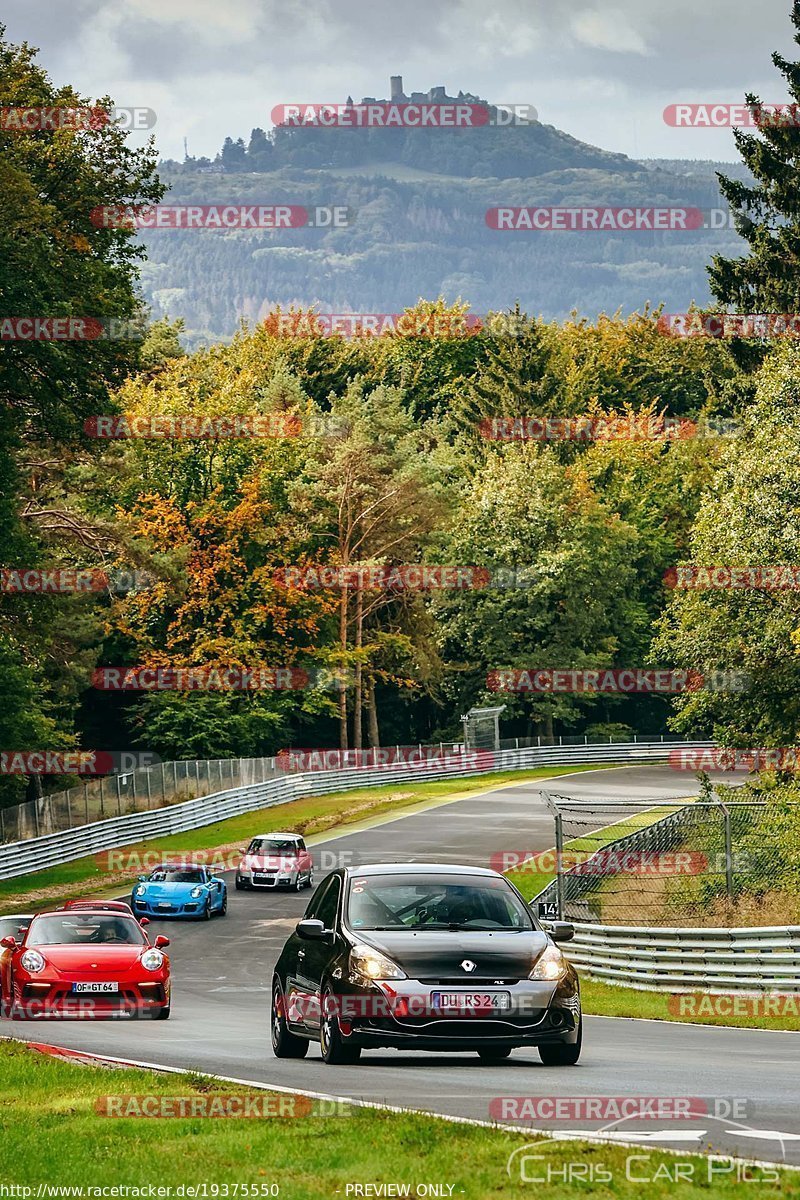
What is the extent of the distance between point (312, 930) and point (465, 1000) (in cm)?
163

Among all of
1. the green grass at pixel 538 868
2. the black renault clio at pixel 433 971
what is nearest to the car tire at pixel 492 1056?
the black renault clio at pixel 433 971

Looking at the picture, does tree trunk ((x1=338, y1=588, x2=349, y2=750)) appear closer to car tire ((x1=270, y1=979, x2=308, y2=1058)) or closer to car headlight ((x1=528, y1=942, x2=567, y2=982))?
car tire ((x1=270, y1=979, x2=308, y2=1058))

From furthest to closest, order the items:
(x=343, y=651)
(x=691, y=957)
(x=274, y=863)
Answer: (x=343, y=651) < (x=274, y=863) < (x=691, y=957)

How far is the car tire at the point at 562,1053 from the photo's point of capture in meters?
13.4

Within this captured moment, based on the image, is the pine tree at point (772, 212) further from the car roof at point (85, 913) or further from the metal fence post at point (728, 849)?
the car roof at point (85, 913)

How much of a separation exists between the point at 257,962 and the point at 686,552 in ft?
238

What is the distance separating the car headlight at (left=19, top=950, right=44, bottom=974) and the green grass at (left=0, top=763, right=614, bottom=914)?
23820 mm

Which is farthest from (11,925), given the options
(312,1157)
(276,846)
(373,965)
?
(276,846)

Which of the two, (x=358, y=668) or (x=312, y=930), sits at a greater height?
(x=312, y=930)

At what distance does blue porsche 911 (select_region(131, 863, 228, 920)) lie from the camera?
135ft

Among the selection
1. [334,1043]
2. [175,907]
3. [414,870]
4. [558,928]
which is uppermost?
[414,870]

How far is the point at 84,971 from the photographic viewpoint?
19.2 metres

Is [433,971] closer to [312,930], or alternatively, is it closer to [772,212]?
[312,930]

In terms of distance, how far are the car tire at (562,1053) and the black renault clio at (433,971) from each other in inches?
0.4
